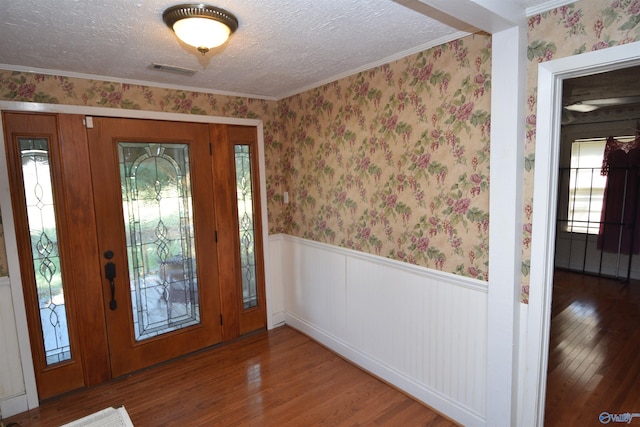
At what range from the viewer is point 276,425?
2.26 m

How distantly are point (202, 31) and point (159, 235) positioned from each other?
185 centimetres

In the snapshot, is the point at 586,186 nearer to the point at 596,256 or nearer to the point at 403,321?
the point at 596,256

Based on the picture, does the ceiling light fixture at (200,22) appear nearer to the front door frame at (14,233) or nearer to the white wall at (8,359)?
the front door frame at (14,233)

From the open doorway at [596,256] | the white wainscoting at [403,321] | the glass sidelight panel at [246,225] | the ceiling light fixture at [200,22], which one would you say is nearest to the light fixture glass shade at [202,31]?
the ceiling light fixture at [200,22]

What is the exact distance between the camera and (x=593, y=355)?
297cm

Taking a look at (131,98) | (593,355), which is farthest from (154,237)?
(593,355)

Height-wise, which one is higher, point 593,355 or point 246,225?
point 246,225

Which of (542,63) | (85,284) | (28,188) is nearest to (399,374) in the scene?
(542,63)

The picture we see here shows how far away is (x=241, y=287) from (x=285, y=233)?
0.72m

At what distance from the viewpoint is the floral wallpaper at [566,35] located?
1.44 meters

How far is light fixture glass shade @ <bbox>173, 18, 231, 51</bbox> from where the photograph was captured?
1621mm

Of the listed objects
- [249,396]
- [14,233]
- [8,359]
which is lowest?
[249,396]

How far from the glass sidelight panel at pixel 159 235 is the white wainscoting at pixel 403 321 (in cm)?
110

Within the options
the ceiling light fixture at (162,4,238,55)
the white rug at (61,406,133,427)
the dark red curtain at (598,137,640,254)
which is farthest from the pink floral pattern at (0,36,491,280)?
the dark red curtain at (598,137,640,254)
